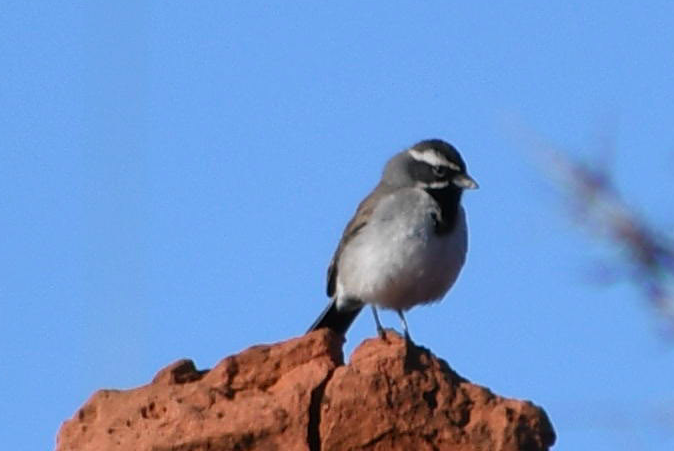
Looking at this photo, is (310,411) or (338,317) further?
(338,317)

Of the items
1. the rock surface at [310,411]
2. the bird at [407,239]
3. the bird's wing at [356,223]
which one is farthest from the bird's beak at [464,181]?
the rock surface at [310,411]

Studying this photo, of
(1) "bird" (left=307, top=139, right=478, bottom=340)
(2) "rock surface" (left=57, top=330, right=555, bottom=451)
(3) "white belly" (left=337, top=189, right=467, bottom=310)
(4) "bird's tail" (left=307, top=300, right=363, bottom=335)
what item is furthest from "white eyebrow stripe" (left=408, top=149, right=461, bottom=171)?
(2) "rock surface" (left=57, top=330, right=555, bottom=451)

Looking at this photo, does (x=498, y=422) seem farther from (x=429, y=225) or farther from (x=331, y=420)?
(x=429, y=225)

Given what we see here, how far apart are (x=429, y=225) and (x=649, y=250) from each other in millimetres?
6207

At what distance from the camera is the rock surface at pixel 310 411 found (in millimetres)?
5875

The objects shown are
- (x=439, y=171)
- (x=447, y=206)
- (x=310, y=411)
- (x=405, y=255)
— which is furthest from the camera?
(x=439, y=171)

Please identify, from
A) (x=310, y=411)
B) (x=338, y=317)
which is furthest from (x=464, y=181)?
(x=310, y=411)

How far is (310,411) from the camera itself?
5.91 meters

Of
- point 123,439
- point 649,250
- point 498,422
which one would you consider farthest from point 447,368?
point 649,250

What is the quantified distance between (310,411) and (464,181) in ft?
14.1

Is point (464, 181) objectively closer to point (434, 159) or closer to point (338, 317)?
point (434, 159)

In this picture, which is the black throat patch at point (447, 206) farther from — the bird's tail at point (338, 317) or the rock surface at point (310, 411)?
the rock surface at point (310, 411)

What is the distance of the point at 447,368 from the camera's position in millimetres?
6430

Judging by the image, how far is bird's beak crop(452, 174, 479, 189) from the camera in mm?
9922
